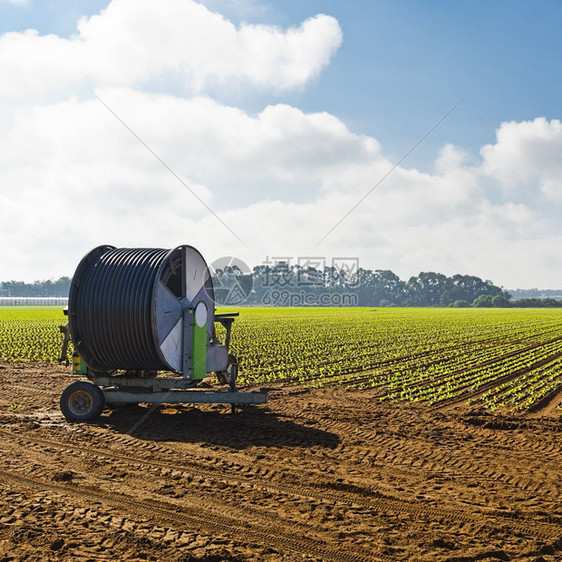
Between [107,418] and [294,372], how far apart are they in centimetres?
788

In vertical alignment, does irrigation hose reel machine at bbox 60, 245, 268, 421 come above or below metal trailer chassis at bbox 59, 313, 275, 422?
above

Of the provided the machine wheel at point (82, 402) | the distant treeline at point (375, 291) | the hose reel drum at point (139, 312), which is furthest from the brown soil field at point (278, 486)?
the distant treeline at point (375, 291)

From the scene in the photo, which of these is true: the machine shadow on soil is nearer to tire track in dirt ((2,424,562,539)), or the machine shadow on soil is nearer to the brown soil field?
the brown soil field

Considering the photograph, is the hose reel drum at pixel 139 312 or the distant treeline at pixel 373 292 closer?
the hose reel drum at pixel 139 312

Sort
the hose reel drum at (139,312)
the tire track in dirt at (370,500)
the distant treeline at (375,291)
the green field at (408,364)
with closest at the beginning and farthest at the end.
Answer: the tire track in dirt at (370,500)
the hose reel drum at (139,312)
the green field at (408,364)
the distant treeline at (375,291)

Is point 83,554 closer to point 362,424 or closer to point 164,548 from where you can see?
point 164,548

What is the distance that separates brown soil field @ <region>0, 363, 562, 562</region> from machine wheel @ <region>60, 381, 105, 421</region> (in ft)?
0.84

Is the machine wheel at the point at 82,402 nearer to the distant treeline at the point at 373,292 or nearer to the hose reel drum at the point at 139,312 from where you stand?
the hose reel drum at the point at 139,312

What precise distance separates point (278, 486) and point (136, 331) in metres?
4.40

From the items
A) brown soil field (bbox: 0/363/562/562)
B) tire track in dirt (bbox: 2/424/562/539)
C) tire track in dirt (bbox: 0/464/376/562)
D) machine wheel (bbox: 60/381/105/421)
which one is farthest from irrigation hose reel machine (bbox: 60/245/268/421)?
tire track in dirt (bbox: 0/464/376/562)

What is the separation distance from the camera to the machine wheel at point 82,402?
10.1 metres

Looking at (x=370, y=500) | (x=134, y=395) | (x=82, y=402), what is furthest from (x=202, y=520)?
(x=82, y=402)

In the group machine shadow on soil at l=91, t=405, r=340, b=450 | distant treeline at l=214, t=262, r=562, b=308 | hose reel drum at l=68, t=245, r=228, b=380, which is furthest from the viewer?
distant treeline at l=214, t=262, r=562, b=308

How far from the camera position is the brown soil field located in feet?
16.8
